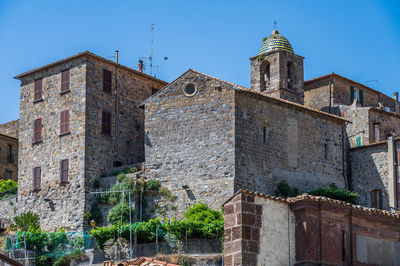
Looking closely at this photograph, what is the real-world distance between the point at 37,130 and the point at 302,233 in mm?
25535

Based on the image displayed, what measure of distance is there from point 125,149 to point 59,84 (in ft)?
16.9

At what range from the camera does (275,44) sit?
5047cm

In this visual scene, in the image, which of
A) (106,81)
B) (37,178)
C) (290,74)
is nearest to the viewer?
(106,81)

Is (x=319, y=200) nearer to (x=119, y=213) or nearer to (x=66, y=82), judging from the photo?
(x=119, y=213)

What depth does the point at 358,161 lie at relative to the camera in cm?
4694

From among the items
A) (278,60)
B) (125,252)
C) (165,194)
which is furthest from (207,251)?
(278,60)

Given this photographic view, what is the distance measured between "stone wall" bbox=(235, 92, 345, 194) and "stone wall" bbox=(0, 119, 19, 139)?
23064 mm

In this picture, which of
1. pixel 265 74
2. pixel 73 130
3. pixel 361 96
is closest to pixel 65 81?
pixel 73 130

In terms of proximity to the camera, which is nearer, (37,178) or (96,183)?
(96,183)

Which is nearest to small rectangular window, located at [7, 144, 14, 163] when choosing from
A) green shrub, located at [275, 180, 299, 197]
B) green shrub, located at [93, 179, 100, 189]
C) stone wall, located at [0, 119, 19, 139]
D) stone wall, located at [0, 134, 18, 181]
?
stone wall, located at [0, 134, 18, 181]

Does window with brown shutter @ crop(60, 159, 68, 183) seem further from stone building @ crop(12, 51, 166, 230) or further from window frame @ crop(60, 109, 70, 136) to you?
window frame @ crop(60, 109, 70, 136)

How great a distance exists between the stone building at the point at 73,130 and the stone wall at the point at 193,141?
295cm

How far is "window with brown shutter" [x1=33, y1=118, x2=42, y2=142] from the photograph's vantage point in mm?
46000

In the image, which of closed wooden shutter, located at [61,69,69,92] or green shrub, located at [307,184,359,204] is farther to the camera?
closed wooden shutter, located at [61,69,69,92]
